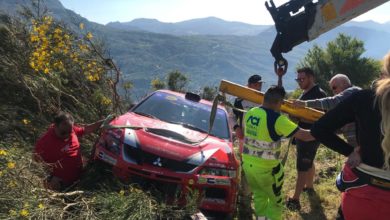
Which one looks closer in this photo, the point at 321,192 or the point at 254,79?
the point at 321,192

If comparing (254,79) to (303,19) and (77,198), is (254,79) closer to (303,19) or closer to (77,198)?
(303,19)

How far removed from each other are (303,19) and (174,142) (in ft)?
6.73

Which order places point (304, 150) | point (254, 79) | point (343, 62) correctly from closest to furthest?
point (304, 150), point (254, 79), point (343, 62)

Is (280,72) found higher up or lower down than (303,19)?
lower down

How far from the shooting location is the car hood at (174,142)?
5016 mm

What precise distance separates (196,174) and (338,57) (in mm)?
52096

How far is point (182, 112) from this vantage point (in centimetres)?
662

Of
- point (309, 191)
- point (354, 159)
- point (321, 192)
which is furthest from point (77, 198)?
point (321, 192)

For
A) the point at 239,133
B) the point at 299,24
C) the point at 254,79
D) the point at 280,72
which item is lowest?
the point at 239,133

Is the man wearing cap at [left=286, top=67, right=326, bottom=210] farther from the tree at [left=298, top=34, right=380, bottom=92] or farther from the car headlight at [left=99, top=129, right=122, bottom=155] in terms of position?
the tree at [left=298, top=34, right=380, bottom=92]

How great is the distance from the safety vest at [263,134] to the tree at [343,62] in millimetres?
44923

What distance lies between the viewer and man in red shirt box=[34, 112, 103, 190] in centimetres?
518

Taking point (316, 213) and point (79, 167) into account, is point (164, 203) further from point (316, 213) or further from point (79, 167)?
point (316, 213)

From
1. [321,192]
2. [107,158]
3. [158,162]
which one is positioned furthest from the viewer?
[321,192]
